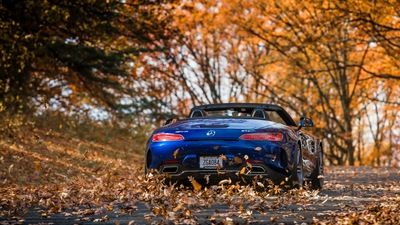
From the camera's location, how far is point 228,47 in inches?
1379

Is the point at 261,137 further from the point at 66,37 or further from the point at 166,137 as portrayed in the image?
the point at 66,37

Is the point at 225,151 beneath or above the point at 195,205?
above

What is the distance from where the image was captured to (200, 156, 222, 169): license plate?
10523mm

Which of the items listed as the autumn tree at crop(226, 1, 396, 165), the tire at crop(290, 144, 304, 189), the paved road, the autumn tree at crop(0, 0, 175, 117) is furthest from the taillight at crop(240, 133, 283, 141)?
the autumn tree at crop(226, 1, 396, 165)

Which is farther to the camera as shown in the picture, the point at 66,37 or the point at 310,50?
the point at 310,50

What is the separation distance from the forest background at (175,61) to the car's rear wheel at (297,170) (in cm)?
335

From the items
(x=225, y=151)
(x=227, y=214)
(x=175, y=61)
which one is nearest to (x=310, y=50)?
(x=175, y=61)

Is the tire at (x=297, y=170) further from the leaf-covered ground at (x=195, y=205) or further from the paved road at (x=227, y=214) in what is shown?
the paved road at (x=227, y=214)

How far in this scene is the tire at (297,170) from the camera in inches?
424

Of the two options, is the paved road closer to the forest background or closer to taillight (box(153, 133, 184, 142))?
taillight (box(153, 133, 184, 142))

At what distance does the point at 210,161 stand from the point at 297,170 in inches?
57.1

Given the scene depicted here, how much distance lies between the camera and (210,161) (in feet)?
34.6

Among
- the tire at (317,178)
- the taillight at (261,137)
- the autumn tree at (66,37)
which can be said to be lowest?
the tire at (317,178)

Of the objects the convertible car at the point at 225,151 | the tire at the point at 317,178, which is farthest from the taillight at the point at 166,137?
the tire at the point at 317,178
